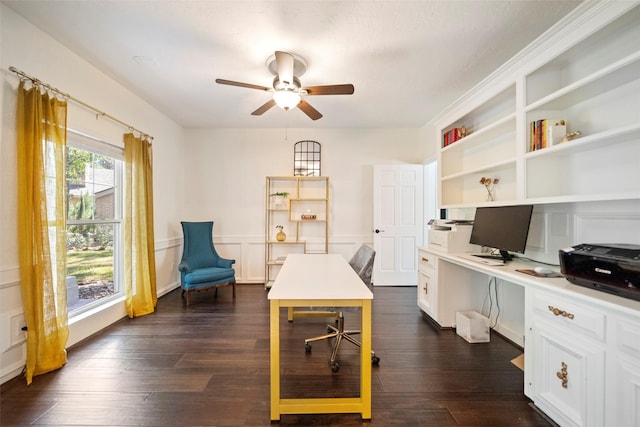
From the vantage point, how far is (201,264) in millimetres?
3777

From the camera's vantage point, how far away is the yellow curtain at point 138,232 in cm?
290

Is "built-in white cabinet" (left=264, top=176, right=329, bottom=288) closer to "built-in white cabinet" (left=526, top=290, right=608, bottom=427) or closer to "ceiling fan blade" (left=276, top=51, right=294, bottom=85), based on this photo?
"ceiling fan blade" (left=276, top=51, right=294, bottom=85)

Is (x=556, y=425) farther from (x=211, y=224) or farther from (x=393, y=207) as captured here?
(x=211, y=224)

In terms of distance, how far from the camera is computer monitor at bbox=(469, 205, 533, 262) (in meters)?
1.97

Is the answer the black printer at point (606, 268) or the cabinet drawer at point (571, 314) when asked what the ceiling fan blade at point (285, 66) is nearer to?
the black printer at point (606, 268)

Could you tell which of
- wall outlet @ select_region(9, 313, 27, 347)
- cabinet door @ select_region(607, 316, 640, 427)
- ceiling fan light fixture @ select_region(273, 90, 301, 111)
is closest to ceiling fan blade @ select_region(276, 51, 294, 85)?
ceiling fan light fixture @ select_region(273, 90, 301, 111)

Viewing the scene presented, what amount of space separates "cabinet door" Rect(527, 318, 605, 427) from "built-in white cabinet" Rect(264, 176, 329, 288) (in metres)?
3.07

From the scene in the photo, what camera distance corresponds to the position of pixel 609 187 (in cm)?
165

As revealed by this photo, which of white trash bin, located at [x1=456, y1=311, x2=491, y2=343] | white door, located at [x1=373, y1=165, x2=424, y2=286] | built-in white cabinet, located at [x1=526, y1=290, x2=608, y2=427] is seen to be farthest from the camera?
white door, located at [x1=373, y1=165, x2=424, y2=286]

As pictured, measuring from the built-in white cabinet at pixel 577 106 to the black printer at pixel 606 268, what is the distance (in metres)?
0.30

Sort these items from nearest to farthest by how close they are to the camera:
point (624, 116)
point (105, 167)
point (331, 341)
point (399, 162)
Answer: point (624, 116) → point (331, 341) → point (105, 167) → point (399, 162)

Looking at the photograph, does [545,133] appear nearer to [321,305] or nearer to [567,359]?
[567,359]

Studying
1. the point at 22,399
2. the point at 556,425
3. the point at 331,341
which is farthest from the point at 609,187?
the point at 22,399

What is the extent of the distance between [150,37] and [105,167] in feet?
5.21
